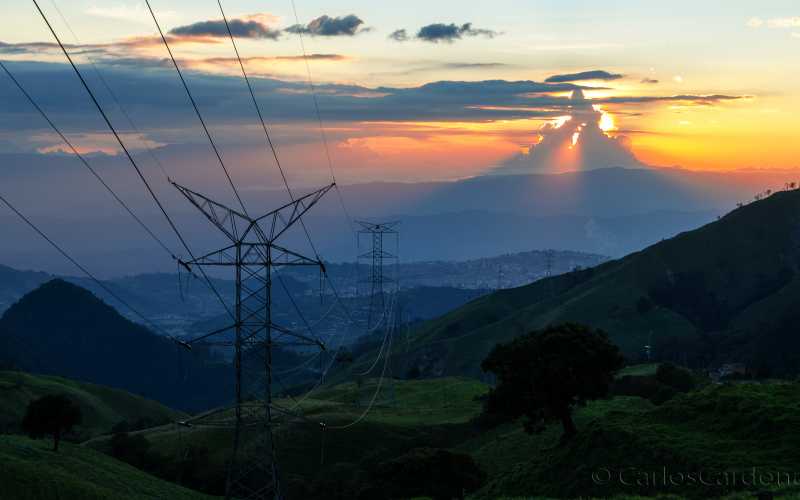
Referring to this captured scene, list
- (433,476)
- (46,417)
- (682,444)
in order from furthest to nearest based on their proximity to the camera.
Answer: (46,417), (433,476), (682,444)

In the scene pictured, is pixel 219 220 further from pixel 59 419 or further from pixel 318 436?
pixel 318 436

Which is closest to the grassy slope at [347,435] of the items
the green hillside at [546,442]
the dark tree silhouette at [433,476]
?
the green hillside at [546,442]

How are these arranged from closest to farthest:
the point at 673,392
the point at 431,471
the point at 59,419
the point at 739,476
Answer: the point at 739,476 → the point at 431,471 → the point at 59,419 → the point at 673,392

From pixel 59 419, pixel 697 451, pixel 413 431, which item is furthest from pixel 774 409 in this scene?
pixel 59 419

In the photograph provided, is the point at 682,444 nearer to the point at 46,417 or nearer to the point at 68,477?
the point at 68,477

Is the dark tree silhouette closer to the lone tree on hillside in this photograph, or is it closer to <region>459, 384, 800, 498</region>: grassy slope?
<region>459, 384, 800, 498</region>: grassy slope

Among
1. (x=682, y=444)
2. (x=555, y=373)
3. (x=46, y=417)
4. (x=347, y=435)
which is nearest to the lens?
(x=682, y=444)

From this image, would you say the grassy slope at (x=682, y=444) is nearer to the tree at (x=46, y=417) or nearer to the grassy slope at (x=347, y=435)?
the grassy slope at (x=347, y=435)

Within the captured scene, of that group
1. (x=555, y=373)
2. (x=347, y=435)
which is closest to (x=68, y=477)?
(x=555, y=373)
